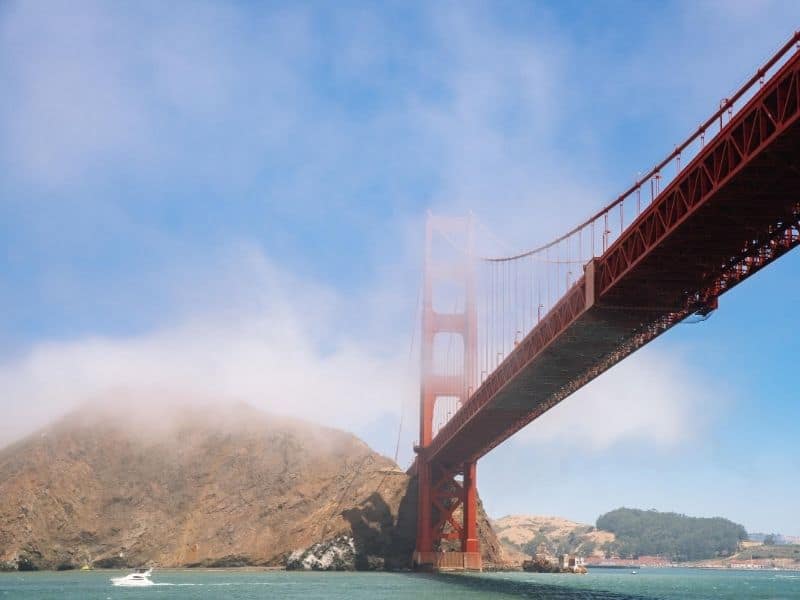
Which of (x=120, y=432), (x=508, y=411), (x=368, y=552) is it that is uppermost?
(x=120, y=432)

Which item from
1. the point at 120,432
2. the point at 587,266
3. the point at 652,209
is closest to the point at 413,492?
the point at 120,432

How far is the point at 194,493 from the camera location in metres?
129

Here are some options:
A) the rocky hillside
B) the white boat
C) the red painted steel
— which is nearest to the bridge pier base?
the rocky hillside

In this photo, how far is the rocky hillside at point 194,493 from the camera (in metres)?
110

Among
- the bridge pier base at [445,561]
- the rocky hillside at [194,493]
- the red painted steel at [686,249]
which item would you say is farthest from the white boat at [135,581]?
the red painted steel at [686,249]

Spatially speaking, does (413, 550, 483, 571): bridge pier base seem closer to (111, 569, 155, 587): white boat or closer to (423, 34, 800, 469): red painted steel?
(111, 569, 155, 587): white boat

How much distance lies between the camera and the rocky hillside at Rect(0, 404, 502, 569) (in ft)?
360

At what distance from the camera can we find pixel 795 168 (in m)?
28.6

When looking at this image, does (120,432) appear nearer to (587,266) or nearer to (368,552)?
(368,552)

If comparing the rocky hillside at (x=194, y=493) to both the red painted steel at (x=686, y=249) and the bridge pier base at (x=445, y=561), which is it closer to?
the bridge pier base at (x=445, y=561)

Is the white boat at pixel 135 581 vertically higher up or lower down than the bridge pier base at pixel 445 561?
lower down

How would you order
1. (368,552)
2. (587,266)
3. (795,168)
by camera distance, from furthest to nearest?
(368,552), (587,266), (795,168)

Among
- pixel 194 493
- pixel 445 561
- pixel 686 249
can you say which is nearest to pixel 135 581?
pixel 445 561

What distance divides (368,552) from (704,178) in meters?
78.6
